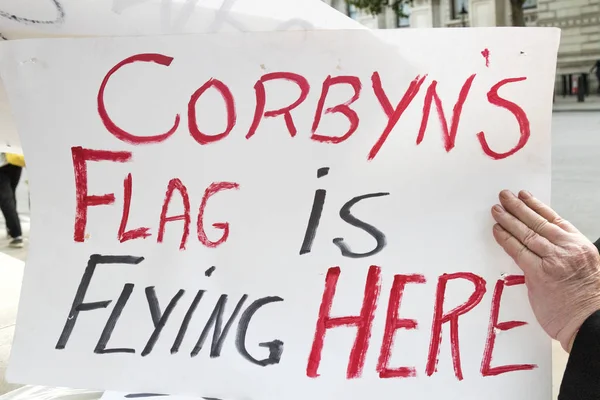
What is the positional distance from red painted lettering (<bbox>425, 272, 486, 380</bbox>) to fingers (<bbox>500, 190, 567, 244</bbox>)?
0.07 meters

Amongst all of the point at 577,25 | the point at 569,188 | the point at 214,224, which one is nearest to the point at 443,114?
the point at 214,224

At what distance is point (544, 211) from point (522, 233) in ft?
0.12

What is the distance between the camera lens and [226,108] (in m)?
0.67

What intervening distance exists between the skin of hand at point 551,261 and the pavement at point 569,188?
85 centimetres

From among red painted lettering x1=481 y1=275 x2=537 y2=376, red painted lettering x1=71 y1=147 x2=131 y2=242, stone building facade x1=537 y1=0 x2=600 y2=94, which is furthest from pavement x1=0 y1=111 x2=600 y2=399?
red painted lettering x1=481 y1=275 x2=537 y2=376

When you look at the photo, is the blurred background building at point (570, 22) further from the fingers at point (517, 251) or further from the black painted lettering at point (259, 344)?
the black painted lettering at point (259, 344)

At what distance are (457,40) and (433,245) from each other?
23 cm

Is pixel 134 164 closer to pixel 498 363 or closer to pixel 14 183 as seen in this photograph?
pixel 498 363

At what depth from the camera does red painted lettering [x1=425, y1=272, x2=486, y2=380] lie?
65 cm

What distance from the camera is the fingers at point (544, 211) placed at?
62cm

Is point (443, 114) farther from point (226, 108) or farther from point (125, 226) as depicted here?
point (125, 226)

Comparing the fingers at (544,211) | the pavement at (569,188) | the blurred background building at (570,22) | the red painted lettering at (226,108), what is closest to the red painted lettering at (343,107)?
the red painted lettering at (226,108)

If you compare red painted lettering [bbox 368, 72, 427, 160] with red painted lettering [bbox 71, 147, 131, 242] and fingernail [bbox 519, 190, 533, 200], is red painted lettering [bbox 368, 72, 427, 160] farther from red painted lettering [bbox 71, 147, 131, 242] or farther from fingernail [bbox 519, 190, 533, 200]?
red painted lettering [bbox 71, 147, 131, 242]

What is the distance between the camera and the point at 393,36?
2.08ft
